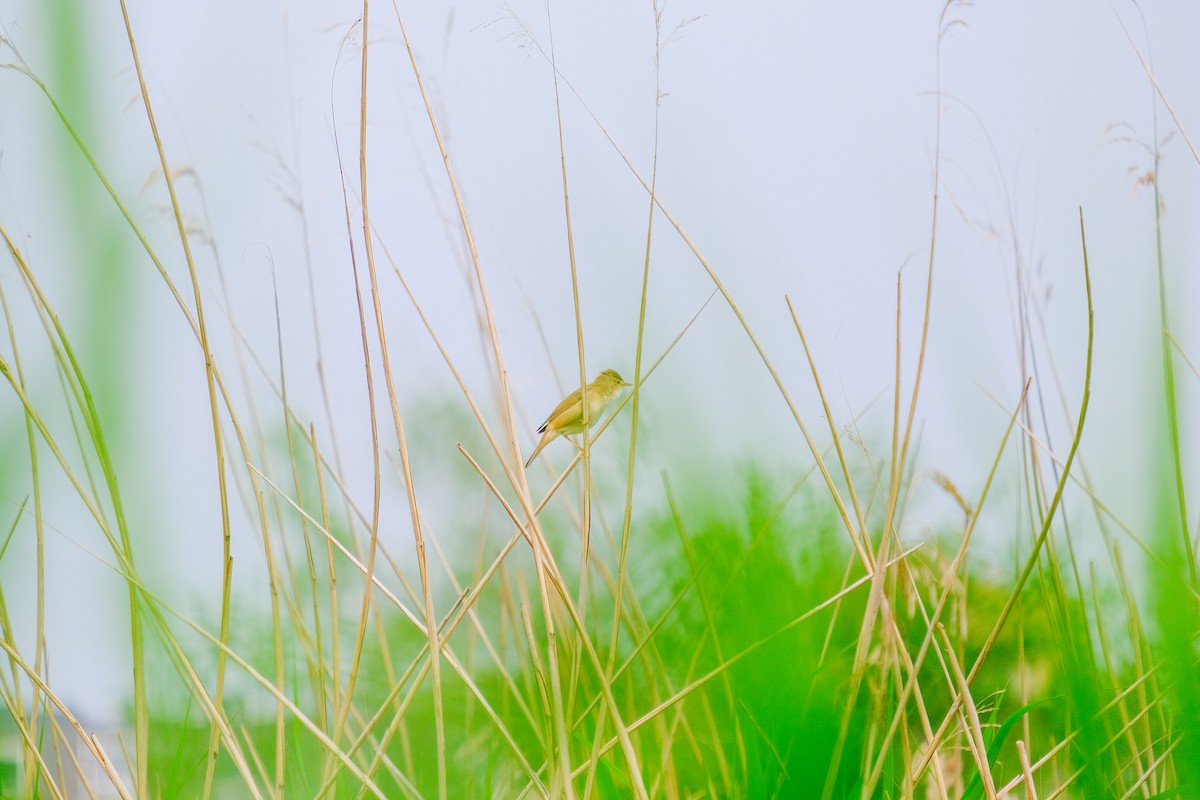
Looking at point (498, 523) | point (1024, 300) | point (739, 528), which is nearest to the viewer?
point (739, 528)

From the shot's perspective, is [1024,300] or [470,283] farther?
[470,283]

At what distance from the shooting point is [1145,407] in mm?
297

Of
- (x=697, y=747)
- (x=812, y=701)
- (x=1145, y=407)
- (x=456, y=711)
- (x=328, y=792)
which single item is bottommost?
(x=456, y=711)

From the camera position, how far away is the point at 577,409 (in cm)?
185

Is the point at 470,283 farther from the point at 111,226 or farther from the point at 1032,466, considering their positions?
the point at 111,226

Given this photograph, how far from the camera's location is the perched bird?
1746 mm

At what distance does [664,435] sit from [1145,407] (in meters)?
0.17

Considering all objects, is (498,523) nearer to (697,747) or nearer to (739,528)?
(697,747)

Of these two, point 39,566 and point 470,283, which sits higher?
point 470,283

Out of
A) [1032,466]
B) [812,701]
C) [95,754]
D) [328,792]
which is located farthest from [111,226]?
[1032,466]

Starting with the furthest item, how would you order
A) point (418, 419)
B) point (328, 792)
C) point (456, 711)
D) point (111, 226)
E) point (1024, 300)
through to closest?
point (418, 419)
point (456, 711)
point (1024, 300)
point (328, 792)
point (111, 226)

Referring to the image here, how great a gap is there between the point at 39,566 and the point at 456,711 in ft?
3.15

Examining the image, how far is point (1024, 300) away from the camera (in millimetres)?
948

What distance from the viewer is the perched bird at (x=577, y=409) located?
1.75 metres
